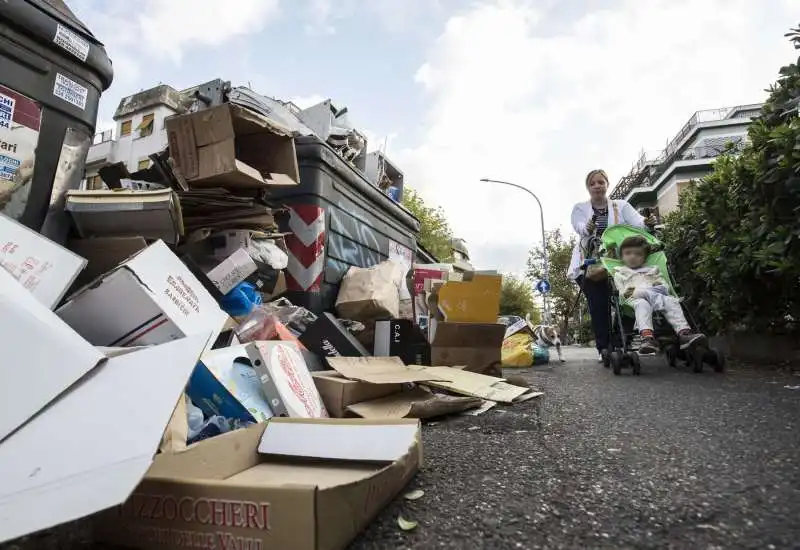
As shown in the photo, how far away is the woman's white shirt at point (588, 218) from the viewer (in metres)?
4.23

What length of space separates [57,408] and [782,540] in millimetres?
1475

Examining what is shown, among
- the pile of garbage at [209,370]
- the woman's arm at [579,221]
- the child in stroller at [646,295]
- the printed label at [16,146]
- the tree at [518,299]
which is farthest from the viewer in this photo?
the tree at [518,299]

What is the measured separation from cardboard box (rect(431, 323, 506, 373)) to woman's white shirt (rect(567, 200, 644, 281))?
128 cm

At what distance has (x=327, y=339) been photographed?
9.13 feet

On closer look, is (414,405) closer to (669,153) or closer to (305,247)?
(305,247)

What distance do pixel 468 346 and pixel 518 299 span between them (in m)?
30.4

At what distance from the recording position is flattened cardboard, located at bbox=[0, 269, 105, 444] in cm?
105

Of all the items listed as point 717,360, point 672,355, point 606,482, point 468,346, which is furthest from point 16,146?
point 672,355

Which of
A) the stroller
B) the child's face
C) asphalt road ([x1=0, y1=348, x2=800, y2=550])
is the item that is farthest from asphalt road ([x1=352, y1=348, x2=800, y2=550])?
the child's face

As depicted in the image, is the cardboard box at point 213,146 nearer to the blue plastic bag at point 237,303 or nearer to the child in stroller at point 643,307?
the blue plastic bag at point 237,303

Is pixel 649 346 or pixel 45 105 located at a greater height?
pixel 45 105

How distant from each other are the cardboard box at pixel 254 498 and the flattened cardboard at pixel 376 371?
81 cm

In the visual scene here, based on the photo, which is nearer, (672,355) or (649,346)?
(649,346)

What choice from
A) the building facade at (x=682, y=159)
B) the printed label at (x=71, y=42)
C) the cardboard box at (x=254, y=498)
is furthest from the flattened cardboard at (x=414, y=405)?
the building facade at (x=682, y=159)
